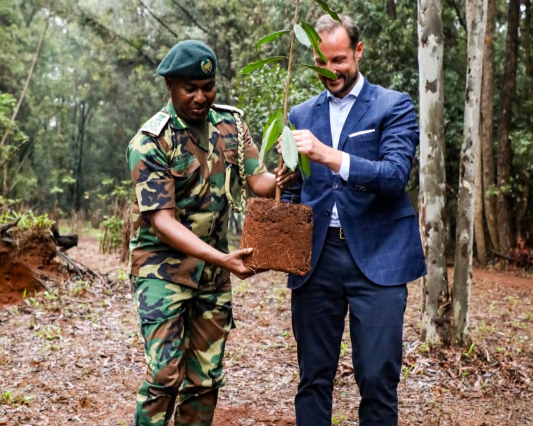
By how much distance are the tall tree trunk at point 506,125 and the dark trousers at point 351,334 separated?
11.0 meters

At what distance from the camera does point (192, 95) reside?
2658mm

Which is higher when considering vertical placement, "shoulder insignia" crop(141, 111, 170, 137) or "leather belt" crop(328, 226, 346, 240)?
"shoulder insignia" crop(141, 111, 170, 137)

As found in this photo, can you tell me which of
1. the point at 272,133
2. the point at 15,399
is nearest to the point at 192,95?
the point at 272,133

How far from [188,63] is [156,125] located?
0.99ft

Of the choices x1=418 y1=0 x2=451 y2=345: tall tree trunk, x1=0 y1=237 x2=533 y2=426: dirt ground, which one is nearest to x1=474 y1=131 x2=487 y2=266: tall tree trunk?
x1=0 y1=237 x2=533 y2=426: dirt ground

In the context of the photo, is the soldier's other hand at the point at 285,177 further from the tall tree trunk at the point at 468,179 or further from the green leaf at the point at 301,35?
the tall tree trunk at the point at 468,179

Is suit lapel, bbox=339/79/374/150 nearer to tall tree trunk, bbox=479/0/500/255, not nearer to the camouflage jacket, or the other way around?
the camouflage jacket

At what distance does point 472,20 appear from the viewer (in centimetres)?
516

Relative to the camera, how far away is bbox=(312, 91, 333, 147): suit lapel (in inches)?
110

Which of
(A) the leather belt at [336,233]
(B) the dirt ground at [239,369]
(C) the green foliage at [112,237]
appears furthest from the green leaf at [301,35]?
(C) the green foliage at [112,237]

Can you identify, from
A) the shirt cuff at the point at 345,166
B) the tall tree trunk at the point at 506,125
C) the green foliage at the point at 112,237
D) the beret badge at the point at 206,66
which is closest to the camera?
→ the shirt cuff at the point at 345,166

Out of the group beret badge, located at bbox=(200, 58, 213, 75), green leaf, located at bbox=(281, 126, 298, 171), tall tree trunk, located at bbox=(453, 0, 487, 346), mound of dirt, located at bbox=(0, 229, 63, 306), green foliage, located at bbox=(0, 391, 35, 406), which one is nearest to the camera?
green leaf, located at bbox=(281, 126, 298, 171)

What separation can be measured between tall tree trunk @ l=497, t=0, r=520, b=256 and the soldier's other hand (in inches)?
437

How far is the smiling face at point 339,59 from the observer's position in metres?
2.63
